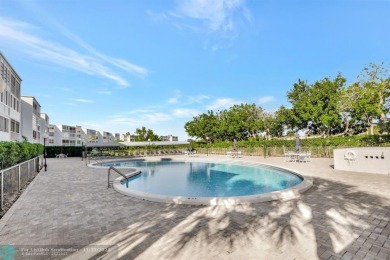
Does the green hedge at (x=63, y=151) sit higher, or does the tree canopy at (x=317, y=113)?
the tree canopy at (x=317, y=113)

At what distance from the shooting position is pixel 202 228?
448 centimetres

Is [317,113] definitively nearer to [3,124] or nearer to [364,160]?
[364,160]

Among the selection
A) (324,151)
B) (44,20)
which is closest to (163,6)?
(44,20)

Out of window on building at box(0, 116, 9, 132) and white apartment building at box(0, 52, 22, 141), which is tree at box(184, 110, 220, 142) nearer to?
white apartment building at box(0, 52, 22, 141)

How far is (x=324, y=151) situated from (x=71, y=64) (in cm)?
2588

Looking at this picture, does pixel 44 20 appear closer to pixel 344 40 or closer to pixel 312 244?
pixel 312 244

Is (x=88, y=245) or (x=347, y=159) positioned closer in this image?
(x=88, y=245)

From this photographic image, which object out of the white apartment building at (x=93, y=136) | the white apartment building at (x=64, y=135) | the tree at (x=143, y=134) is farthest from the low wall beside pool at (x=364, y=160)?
the white apartment building at (x=93, y=136)

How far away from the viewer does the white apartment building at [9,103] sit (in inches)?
789

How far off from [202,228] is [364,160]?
39.3ft

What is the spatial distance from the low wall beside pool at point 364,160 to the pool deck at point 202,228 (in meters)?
5.01

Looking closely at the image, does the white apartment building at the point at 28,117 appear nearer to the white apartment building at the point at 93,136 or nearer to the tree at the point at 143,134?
the tree at the point at 143,134

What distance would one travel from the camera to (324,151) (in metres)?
21.6

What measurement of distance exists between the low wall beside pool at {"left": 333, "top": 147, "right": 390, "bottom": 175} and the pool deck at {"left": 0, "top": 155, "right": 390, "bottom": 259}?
16.5 feet
